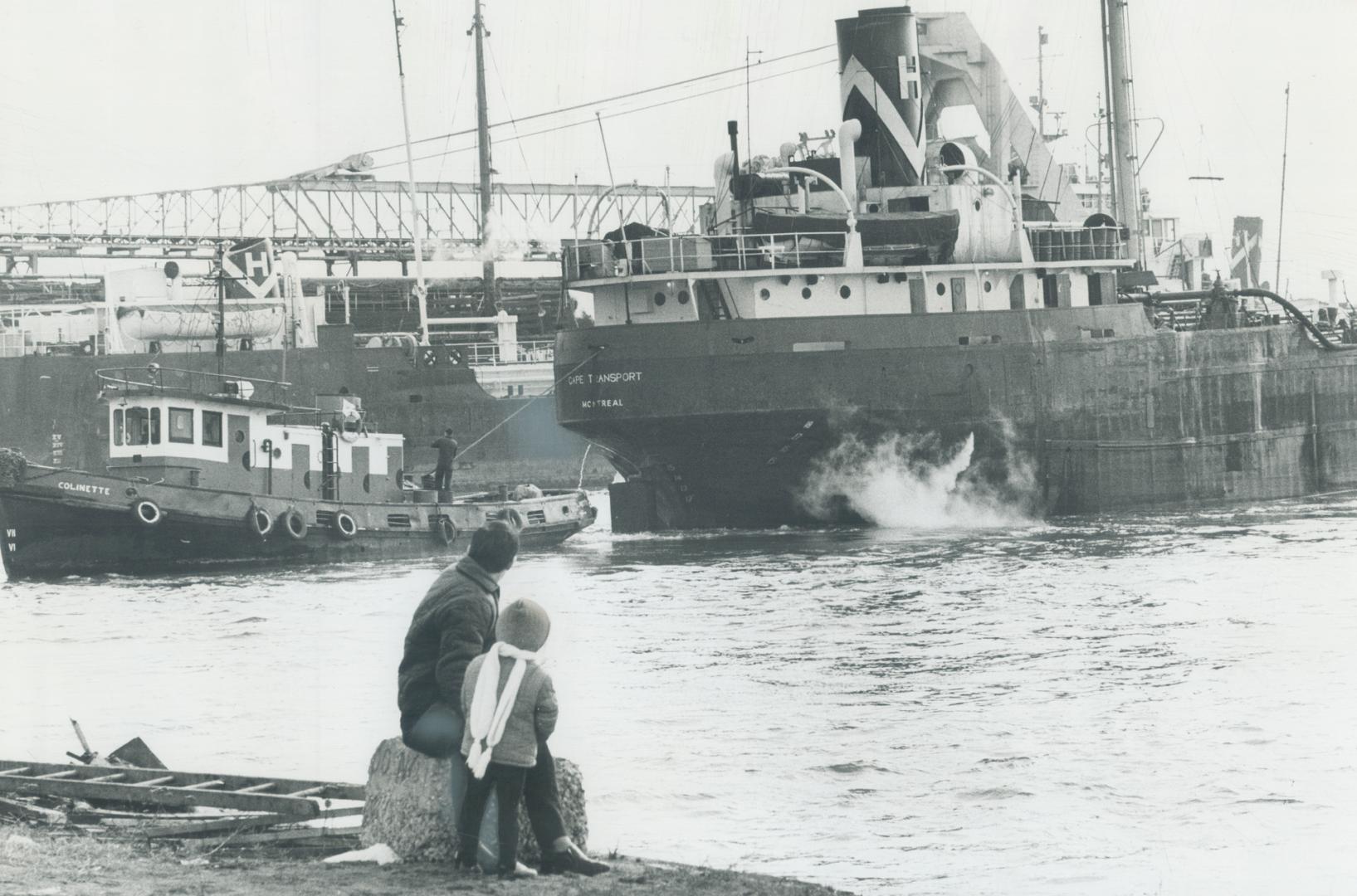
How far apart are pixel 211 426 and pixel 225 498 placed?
1929 mm

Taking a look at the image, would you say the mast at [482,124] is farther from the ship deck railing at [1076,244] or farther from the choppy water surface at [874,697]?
the choppy water surface at [874,697]

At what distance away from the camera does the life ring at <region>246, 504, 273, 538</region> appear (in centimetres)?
3069

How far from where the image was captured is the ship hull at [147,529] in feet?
98.4

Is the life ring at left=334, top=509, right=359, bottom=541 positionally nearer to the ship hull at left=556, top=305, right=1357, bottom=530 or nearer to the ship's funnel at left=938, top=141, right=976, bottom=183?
the ship hull at left=556, top=305, right=1357, bottom=530

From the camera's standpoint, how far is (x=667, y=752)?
1356cm

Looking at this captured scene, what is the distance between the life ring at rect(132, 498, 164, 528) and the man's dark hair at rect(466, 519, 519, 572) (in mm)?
23139

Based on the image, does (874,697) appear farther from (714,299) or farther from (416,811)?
(714,299)

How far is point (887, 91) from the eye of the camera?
3700cm

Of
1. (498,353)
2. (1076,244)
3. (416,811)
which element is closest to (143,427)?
(1076,244)

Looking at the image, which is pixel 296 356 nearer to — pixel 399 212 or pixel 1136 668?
pixel 399 212

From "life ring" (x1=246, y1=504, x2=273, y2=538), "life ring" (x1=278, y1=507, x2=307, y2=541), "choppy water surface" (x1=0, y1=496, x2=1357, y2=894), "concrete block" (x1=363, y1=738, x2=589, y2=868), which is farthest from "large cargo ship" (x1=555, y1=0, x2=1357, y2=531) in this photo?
"concrete block" (x1=363, y1=738, x2=589, y2=868)

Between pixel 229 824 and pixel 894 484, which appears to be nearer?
pixel 229 824

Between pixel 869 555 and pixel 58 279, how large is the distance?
65576 millimetres

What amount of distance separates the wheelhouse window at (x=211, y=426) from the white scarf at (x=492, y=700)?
2507cm
